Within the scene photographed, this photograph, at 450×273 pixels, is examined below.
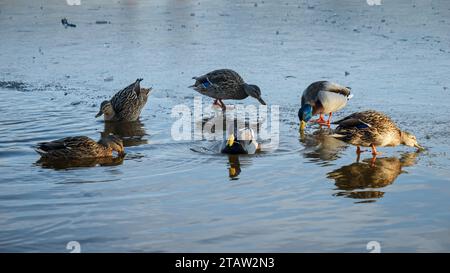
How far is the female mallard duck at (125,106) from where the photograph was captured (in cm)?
1089

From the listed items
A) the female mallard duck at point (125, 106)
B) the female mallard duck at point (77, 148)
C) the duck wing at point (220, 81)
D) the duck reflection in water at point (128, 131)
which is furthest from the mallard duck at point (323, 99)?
the female mallard duck at point (77, 148)

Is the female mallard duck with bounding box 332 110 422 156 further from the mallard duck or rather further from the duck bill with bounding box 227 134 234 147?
the mallard duck

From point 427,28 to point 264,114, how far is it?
6.86 meters

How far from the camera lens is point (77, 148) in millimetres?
8836

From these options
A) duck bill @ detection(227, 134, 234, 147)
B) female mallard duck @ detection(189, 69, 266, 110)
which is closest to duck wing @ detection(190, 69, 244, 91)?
female mallard duck @ detection(189, 69, 266, 110)

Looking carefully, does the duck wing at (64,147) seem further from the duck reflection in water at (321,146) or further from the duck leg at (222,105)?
the duck leg at (222,105)

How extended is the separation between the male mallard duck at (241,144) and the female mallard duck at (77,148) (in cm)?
130

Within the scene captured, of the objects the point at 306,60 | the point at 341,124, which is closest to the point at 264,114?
the point at 341,124

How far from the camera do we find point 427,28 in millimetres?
16422

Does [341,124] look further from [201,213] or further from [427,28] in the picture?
[427,28]

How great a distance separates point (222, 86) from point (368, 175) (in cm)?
456

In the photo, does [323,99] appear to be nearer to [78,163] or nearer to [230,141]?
[230,141]

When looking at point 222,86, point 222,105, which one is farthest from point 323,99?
point 222,105

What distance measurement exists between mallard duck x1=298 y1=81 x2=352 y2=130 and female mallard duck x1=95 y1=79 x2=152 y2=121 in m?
2.47
